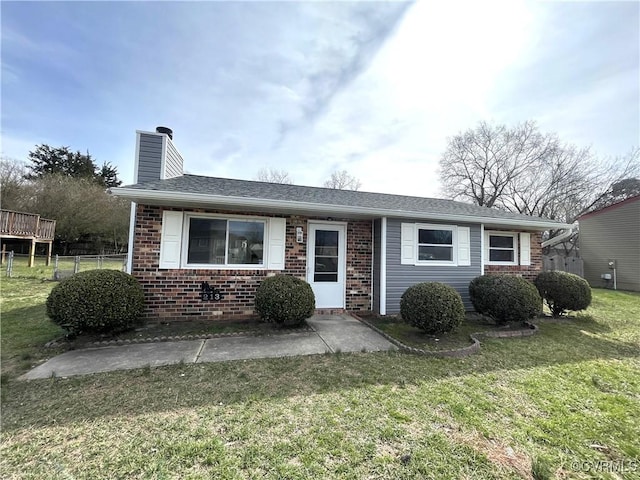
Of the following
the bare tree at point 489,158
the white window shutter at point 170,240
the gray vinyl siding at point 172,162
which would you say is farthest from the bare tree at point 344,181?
the white window shutter at point 170,240

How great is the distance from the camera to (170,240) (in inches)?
224

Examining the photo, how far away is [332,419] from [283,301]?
2719 mm

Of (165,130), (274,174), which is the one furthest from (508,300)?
(274,174)

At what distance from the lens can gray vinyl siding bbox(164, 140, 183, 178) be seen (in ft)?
22.2

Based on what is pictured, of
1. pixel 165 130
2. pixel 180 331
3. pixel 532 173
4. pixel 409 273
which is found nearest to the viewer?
pixel 180 331

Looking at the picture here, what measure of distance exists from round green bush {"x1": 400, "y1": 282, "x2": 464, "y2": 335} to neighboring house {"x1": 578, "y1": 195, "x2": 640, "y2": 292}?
13655 millimetres

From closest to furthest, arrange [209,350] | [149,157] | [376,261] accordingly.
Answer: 1. [209,350]
2. [149,157]
3. [376,261]

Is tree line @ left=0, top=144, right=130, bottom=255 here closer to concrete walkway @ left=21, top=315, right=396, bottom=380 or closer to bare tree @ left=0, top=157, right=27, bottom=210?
bare tree @ left=0, top=157, right=27, bottom=210

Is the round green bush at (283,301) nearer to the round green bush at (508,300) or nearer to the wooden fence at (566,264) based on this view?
the round green bush at (508,300)

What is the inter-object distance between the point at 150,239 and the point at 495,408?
6.16 metres

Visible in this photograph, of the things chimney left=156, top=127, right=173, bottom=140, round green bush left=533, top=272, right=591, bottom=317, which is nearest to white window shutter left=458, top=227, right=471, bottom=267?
round green bush left=533, top=272, right=591, bottom=317

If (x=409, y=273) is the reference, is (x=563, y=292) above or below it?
below

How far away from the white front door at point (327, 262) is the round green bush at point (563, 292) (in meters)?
5.39

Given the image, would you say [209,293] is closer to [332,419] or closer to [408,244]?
[332,419]
